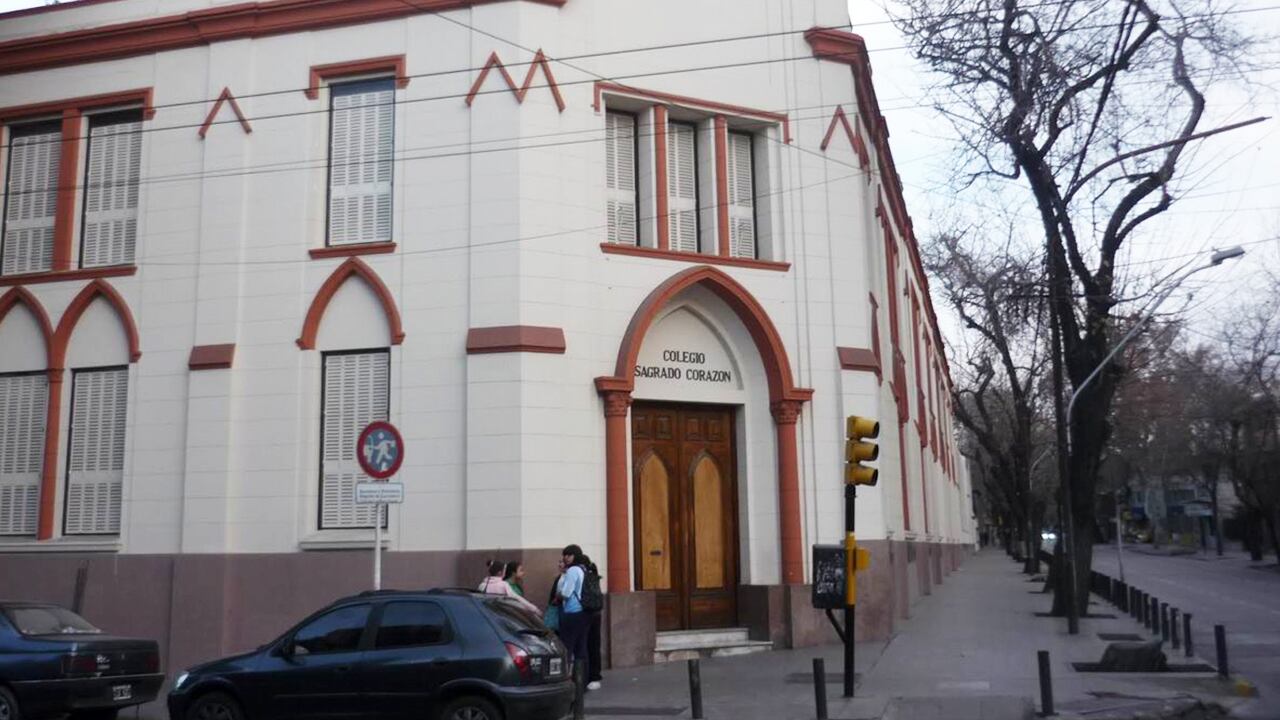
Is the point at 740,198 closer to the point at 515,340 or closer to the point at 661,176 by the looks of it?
the point at 661,176

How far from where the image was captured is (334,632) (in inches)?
465

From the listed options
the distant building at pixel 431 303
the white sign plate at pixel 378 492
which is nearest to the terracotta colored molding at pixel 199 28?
the distant building at pixel 431 303

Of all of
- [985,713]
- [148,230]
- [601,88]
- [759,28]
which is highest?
[759,28]

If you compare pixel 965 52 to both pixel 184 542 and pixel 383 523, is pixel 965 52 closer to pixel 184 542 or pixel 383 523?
pixel 383 523

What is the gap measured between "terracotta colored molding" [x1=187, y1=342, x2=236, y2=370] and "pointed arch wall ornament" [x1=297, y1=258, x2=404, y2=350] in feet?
3.59

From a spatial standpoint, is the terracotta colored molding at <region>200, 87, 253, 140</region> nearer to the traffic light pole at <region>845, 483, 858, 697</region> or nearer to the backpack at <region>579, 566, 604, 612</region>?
the backpack at <region>579, 566, 604, 612</region>

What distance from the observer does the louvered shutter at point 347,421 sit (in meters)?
17.8

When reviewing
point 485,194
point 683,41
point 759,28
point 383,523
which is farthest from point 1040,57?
point 383,523

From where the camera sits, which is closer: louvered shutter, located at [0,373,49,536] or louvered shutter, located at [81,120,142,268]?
louvered shutter, located at [0,373,49,536]

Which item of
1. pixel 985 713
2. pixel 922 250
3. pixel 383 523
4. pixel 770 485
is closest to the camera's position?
pixel 985 713

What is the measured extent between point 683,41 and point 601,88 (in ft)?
5.67

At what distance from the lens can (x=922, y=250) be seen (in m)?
42.9

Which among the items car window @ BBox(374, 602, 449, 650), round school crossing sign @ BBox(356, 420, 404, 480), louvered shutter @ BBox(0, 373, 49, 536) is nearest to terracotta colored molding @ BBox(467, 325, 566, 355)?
round school crossing sign @ BBox(356, 420, 404, 480)

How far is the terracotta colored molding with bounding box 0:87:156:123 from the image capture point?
19703mm
